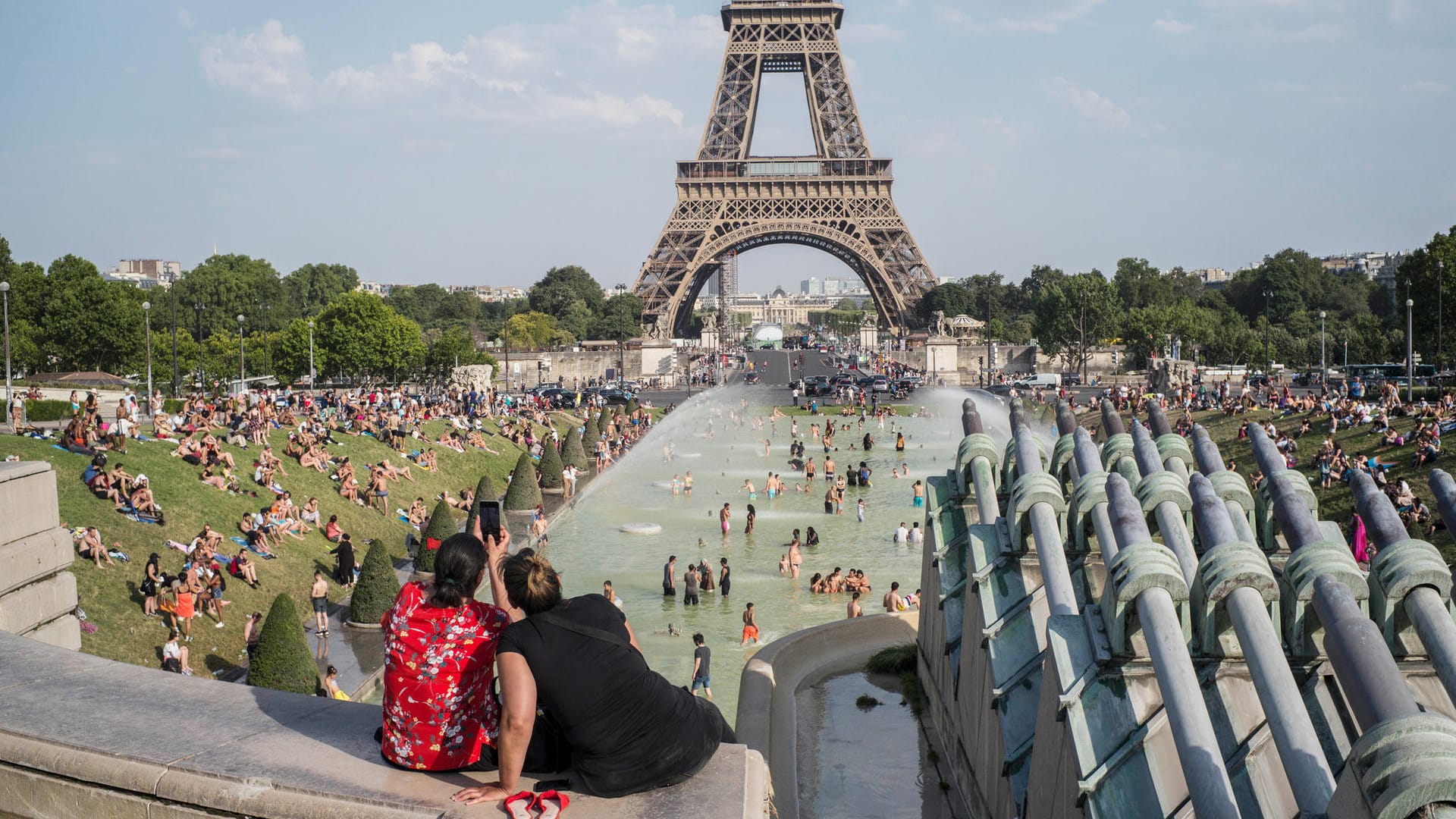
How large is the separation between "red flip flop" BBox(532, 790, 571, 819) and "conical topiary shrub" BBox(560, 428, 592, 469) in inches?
1330

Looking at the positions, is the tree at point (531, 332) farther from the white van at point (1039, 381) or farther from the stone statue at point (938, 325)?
the white van at point (1039, 381)

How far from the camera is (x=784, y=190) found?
9088 centimetres

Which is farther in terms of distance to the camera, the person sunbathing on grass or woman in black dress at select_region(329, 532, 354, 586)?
woman in black dress at select_region(329, 532, 354, 586)

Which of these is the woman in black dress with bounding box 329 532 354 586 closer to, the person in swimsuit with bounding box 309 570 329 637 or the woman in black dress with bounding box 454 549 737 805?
the person in swimsuit with bounding box 309 570 329 637

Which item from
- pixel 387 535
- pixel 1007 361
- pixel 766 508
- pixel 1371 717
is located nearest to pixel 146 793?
pixel 1371 717

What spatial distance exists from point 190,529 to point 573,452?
17.4 metres

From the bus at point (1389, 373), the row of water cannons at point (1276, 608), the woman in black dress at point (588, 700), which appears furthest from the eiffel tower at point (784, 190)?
the woman in black dress at point (588, 700)

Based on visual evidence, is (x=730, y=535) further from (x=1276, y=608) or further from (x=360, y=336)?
(x=360, y=336)

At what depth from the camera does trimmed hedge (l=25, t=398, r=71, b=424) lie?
36.4 m

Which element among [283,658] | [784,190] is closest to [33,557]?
[283,658]

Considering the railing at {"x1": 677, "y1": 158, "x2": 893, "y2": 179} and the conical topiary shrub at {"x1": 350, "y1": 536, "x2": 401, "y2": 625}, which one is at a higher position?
the railing at {"x1": 677, "y1": 158, "x2": 893, "y2": 179}

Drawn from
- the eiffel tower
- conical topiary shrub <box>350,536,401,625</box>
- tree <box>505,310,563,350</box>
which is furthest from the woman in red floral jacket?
tree <box>505,310,563,350</box>

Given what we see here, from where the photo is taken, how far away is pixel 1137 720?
18.8 ft

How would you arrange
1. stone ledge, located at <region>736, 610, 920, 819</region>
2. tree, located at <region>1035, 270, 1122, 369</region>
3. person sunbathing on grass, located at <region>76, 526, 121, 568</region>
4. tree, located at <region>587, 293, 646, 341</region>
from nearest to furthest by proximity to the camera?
stone ledge, located at <region>736, 610, 920, 819</region>, person sunbathing on grass, located at <region>76, 526, 121, 568</region>, tree, located at <region>1035, 270, 1122, 369</region>, tree, located at <region>587, 293, 646, 341</region>
